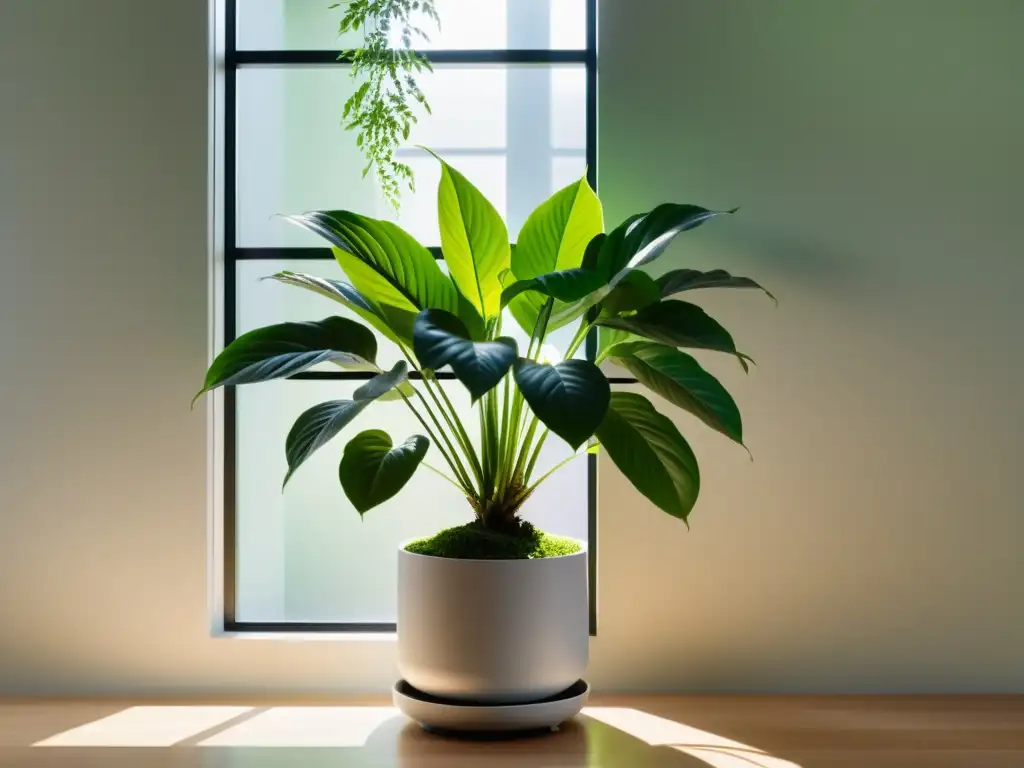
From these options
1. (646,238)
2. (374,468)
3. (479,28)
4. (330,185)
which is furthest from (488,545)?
(479,28)

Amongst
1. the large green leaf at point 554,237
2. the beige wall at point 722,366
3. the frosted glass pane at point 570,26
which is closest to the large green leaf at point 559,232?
the large green leaf at point 554,237

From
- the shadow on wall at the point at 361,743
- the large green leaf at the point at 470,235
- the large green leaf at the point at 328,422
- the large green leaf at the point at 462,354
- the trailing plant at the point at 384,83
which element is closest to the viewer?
the large green leaf at the point at 462,354

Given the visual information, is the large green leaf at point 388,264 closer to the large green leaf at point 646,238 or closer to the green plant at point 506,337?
the green plant at point 506,337

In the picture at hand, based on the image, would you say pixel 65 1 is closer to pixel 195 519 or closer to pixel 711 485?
pixel 195 519

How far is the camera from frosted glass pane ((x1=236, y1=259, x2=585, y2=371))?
2.04m

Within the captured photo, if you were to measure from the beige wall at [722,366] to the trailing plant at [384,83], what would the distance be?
13.1 inches

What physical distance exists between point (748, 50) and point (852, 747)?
135cm

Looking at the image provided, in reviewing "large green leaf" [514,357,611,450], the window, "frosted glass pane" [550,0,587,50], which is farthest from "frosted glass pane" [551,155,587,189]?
"large green leaf" [514,357,611,450]

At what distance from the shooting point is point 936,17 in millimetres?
1925

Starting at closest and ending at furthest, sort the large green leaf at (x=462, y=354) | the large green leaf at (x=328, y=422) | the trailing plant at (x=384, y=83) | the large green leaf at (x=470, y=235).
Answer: the large green leaf at (x=462, y=354)
the large green leaf at (x=328, y=422)
the large green leaf at (x=470, y=235)
the trailing plant at (x=384, y=83)

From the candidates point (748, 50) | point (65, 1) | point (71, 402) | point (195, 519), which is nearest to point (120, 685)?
point (195, 519)

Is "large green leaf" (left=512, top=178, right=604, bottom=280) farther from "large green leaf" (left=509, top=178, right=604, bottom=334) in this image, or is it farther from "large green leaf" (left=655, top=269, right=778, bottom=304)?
"large green leaf" (left=655, top=269, right=778, bottom=304)

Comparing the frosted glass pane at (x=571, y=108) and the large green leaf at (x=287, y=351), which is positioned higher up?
the frosted glass pane at (x=571, y=108)

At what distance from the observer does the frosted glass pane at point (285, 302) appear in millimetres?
2037
